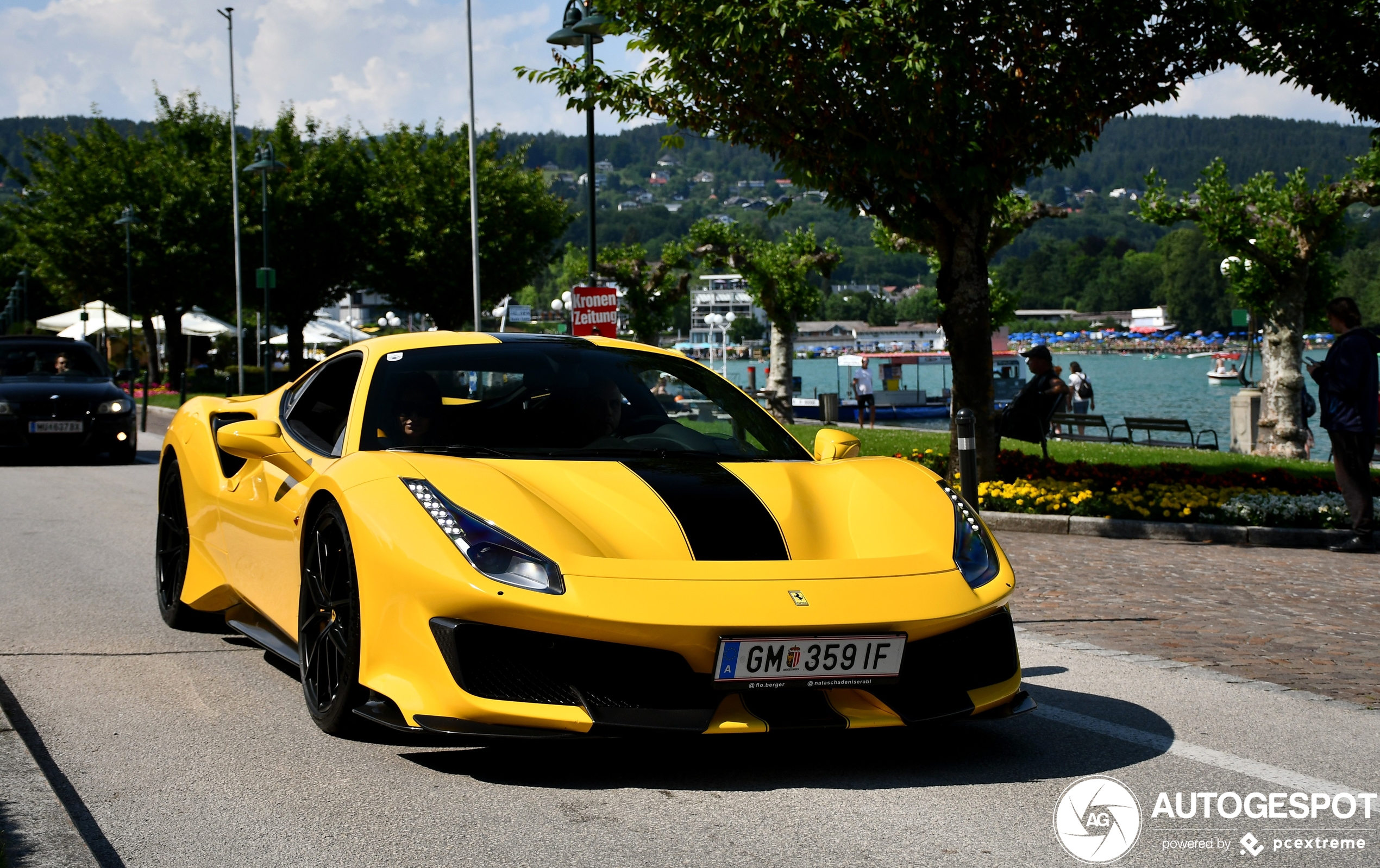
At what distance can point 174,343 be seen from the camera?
169 ft

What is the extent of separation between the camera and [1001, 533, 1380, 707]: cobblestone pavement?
6359 mm

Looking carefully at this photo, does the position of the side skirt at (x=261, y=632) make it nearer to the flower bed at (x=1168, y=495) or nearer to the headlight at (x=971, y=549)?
the headlight at (x=971, y=549)

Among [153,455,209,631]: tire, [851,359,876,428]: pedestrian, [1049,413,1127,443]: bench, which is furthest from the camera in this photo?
[851,359,876,428]: pedestrian

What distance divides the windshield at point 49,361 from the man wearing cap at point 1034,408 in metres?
11.8

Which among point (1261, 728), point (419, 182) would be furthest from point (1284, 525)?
point (419, 182)

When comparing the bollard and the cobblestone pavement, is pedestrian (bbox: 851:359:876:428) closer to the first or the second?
the cobblestone pavement

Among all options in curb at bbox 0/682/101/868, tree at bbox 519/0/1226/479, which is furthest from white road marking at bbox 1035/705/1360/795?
tree at bbox 519/0/1226/479

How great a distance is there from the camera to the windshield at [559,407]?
5.11 m

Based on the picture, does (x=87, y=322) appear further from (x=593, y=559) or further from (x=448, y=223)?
(x=593, y=559)

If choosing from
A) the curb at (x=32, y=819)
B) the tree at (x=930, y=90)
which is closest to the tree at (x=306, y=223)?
the tree at (x=930, y=90)

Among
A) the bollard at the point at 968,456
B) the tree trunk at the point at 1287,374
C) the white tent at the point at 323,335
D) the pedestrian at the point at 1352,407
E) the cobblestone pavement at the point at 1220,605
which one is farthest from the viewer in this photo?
the white tent at the point at 323,335

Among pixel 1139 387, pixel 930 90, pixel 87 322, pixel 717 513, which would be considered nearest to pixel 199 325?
pixel 87 322

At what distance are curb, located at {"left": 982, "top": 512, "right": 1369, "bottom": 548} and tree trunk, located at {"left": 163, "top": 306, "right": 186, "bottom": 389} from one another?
41.9 m

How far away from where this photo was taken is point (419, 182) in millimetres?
54094
